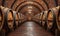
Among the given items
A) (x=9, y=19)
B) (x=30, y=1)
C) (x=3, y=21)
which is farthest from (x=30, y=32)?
(x=30, y=1)

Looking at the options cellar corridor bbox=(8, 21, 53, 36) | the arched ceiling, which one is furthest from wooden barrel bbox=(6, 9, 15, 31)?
the arched ceiling

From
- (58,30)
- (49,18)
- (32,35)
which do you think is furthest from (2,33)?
(49,18)

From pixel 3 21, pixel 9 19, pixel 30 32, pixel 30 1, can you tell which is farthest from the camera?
pixel 30 1

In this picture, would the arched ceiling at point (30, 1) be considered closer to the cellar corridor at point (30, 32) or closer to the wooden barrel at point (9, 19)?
the wooden barrel at point (9, 19)

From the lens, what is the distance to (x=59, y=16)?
163 inches

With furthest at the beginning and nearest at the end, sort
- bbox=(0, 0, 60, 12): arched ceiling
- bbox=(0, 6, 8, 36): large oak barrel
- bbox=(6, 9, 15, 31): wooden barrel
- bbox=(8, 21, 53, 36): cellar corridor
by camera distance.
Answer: bbox=(0, 0, 60, 12): arched ceiling → bbox=(6, 9, 15, 31): wooden barrel → bbox=(0, 6, 8, 36): large oak barrel → bbox=(8, 21, 53, 36): cellar corridor

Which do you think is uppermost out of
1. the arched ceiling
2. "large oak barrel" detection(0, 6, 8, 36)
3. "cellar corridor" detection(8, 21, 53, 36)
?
the arched ceiling

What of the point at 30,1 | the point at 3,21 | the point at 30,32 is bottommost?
the point at 30,32

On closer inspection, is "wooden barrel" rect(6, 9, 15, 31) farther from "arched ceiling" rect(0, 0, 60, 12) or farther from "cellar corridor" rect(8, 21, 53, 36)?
"arched ceiling" rect(0, 0, 60, 12)

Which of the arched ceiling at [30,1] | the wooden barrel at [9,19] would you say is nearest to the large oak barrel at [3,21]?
the wooden barrel at [9,19]

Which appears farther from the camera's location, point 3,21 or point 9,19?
point 9,19

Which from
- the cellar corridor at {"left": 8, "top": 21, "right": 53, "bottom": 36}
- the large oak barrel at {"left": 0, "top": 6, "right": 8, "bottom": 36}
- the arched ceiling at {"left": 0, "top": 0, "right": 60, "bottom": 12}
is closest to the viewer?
the cellar corridor at {"left": 8, "top": 21, "right": 53, "bottom": 36}

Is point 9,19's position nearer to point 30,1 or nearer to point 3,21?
point 3,21

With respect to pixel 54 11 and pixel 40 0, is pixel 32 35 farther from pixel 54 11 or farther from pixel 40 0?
pixel 40 0
